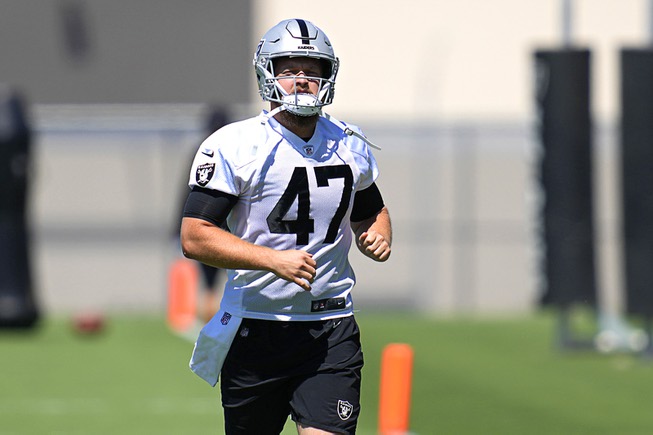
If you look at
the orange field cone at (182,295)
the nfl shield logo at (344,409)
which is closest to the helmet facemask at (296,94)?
the nfl shield logo at (344,409)

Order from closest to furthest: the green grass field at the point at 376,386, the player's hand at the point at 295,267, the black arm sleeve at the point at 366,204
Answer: the player's hand at the point at 295,267, the black arm sleeve at the point at 366,204, the green grass field at the point at 376,386

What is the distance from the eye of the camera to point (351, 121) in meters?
23.9

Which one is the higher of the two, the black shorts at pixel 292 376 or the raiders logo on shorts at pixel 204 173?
the raiders logo on shorts at pixel 204 173

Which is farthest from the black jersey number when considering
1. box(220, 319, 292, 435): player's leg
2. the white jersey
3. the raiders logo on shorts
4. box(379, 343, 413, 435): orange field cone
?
box(379, 343, 413, 435): orange field cone

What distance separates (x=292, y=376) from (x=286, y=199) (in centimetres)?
75

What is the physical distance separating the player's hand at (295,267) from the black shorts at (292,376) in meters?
0.47

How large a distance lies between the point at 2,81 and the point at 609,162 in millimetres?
10784

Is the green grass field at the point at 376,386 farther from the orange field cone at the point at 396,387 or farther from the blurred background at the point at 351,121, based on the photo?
the blurred background at the point at 351,121

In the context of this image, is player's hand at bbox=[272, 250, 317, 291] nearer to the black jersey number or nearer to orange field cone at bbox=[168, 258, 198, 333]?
the black jersey number

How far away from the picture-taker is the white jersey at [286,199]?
20.4ft

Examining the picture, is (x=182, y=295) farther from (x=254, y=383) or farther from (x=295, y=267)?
(x=295, y=267)

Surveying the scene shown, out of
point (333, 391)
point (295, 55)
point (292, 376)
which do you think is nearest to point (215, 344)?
point (292, 376)

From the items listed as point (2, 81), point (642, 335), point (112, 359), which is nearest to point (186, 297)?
point (112, 359)

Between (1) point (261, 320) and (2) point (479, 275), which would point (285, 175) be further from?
(2) point (479, 275)
